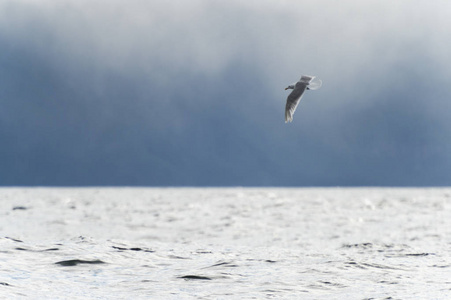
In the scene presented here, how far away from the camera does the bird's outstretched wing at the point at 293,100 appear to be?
1244 cm

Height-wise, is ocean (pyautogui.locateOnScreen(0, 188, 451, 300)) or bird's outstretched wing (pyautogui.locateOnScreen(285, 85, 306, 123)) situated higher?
bird's outstretched wing (pyautogui.locateOnScreen(285, 85, 306, 123))

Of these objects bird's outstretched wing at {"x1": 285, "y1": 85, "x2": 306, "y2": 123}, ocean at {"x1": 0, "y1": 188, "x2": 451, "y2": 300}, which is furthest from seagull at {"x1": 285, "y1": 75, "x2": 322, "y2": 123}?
ocean at {"x1": 0, "y1": 188, "x2": 451, "y2": 300}

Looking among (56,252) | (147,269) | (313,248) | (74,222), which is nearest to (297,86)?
(147,269)

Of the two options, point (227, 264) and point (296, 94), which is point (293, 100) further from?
point (227, 264)

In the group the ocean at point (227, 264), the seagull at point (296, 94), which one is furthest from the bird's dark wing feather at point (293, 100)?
the ocean at point (227, 264)

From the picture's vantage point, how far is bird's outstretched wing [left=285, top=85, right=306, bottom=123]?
40.8 feet

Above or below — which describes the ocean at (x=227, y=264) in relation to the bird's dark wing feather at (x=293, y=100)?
below

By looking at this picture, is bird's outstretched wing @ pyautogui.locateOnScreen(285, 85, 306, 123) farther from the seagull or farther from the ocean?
the ocean

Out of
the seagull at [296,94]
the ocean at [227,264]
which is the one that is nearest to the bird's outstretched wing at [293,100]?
the seagull at [296,94]

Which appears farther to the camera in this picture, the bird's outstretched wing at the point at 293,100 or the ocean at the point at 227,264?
the ocean at the point at 227,264

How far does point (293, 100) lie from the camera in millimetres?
12750

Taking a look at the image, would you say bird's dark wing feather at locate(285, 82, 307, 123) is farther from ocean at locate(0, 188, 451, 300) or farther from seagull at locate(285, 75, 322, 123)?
ocean at locate(0, 188, 451, 300)

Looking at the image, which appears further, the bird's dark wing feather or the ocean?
the ocean

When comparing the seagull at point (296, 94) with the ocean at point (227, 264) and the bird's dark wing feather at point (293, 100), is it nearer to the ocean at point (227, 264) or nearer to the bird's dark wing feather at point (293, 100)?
the bird's dark wing feather at point (293, 100)
